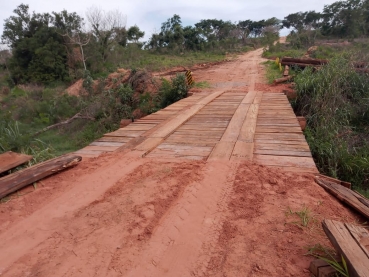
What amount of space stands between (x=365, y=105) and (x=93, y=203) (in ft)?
22.7

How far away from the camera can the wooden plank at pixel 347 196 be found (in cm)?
214

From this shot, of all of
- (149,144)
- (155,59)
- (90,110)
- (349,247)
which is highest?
(155,59)

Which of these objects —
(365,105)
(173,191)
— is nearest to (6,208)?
(173,191)

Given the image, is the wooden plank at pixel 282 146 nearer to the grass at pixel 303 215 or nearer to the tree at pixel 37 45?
the grass at pixel 303 215

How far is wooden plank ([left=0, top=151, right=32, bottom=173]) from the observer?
2991mm

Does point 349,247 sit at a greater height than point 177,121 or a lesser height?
greater

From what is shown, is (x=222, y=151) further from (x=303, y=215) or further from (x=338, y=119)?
(x=338, y=119)

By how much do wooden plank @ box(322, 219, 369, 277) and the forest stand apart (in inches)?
118

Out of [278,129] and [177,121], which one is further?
[177,121]

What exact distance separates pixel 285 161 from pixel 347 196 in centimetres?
74

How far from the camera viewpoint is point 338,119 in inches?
240

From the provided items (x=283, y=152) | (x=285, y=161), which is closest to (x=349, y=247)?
(x=285, y=161)

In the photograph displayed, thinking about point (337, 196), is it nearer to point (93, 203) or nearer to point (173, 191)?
point (173, 191)

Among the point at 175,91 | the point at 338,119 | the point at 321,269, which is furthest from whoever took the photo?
the point at 175,91
